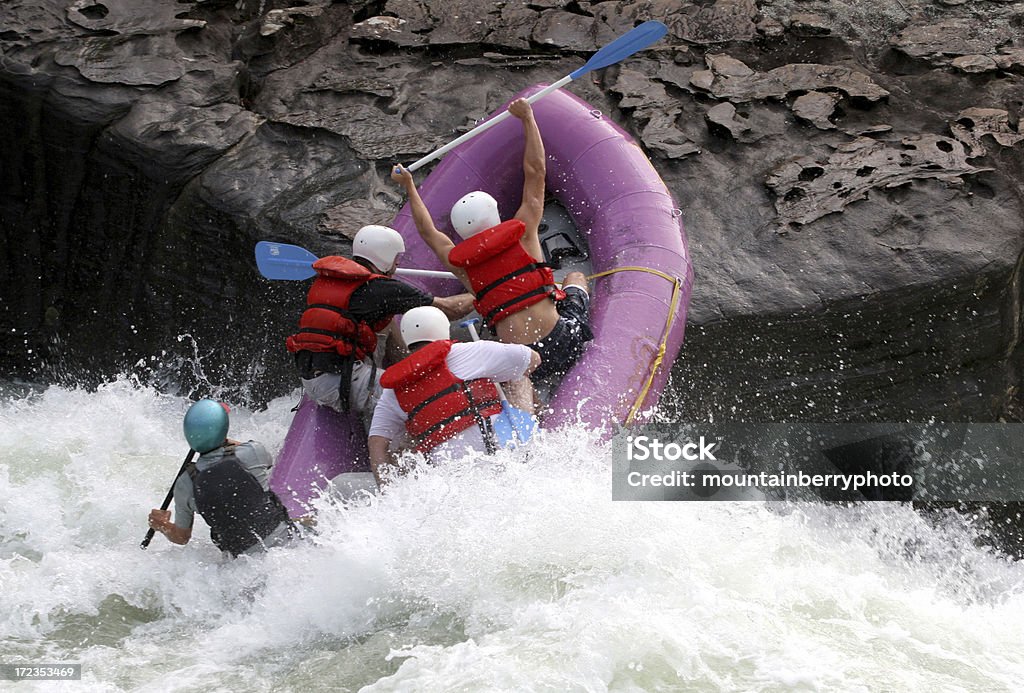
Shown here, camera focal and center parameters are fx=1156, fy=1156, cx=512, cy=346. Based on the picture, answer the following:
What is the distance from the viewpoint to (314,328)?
4.45 m

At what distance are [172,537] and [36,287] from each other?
3.02m

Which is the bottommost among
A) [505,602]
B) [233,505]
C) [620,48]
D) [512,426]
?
[505,602]

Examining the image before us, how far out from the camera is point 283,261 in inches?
196

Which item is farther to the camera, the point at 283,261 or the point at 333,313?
the point at 283,261

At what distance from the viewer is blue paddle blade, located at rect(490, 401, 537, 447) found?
3852 millimetres

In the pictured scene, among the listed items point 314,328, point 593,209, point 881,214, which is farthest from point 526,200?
point 881,214

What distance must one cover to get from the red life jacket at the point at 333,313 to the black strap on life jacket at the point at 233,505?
0.77 meters

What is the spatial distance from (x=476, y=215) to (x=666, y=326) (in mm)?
854

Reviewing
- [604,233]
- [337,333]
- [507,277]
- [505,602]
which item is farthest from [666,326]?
[505,602]

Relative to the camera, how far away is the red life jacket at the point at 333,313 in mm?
4414

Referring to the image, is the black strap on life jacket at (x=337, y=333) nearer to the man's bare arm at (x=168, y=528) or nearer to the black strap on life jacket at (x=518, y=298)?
the black strap on life jacket at (x=518, y=298)

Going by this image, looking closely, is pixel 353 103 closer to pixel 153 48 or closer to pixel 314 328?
pixel 153 48

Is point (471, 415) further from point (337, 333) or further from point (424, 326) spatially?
point (337, 333)

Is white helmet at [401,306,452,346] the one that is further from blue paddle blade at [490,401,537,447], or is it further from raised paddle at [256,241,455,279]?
raised paddle at [256,241,455,279]
